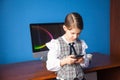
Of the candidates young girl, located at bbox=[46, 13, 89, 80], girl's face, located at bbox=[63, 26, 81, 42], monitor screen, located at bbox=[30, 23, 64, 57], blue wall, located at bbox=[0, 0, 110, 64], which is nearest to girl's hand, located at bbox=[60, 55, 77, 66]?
young girl, located at bbox=[46, 13, 89, 80]

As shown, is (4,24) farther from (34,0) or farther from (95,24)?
(95,24)

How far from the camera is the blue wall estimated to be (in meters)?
2.05

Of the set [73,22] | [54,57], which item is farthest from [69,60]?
[73,22]

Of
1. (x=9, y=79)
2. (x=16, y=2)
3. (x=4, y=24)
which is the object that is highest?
(x=16, y=2)

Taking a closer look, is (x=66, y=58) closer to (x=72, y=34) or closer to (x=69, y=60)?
(x=69, y=60)

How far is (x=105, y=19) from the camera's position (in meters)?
2.72

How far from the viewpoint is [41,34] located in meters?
2.00

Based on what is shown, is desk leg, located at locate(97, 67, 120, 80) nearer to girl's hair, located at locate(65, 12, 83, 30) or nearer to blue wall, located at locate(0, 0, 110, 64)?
blue wall, located at locate(0, 0, 110, 64)

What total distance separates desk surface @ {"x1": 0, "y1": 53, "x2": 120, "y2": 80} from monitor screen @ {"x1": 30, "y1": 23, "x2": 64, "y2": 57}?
6.0 inches

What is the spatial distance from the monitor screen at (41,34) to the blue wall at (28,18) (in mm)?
230

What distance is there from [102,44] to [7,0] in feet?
4.66

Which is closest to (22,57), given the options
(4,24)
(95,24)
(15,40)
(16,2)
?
(15,40)

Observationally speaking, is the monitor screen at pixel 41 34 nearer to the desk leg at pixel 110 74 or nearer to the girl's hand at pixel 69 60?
the girl's hand at pixel 69 60

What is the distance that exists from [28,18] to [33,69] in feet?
2.03
